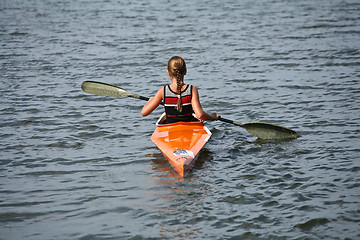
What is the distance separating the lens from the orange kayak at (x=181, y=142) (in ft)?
19.5

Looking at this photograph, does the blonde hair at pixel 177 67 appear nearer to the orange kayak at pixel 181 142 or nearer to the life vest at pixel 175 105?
the life vest at pixel 175 105

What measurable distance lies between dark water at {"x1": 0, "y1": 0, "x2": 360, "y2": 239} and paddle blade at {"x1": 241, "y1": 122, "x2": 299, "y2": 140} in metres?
0.16

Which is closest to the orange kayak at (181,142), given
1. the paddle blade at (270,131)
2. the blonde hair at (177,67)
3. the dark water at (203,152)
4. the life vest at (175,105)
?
the life vest at (175,105)

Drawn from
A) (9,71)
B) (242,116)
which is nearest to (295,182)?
(242,116)

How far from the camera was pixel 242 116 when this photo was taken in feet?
27.9

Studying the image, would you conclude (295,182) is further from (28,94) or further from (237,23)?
(237,23)

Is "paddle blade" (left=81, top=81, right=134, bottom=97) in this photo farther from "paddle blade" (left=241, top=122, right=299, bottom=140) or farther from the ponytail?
"paddle blade" (left=241, top=122, right=299, bottom=140)

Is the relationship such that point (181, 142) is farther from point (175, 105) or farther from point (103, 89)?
point (103, 89)

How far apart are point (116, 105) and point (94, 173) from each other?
128 inches

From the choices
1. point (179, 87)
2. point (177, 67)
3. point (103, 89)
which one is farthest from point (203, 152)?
point (103, 89)

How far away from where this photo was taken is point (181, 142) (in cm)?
634

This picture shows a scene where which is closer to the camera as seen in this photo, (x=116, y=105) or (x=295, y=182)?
(x=295, y=182)

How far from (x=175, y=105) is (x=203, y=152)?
30.5 inches

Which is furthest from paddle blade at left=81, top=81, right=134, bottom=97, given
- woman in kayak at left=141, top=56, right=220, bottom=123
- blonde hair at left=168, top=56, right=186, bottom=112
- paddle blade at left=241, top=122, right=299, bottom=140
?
paddle blade at left=241, top=122, right=299, bottom=140
